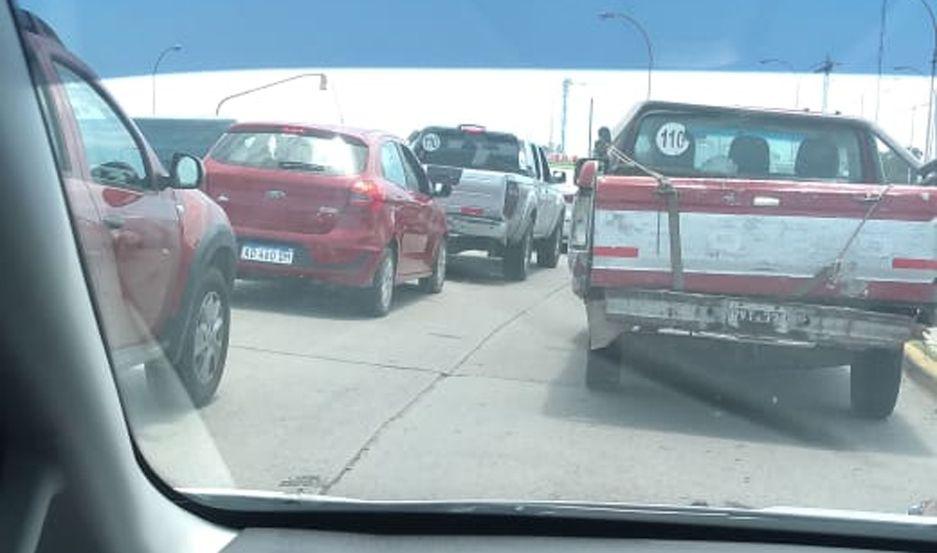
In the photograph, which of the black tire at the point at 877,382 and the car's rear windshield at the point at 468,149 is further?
the car's rear windshield at the point at 468,149

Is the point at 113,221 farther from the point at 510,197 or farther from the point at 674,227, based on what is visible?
the point at 510,197

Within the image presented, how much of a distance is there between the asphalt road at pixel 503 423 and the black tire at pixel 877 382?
0.41 ft

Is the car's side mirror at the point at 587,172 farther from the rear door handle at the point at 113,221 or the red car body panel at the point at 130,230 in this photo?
the rear door handle at the point at 113,221

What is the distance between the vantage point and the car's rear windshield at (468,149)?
16531mm

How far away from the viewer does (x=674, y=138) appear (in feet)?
30.4

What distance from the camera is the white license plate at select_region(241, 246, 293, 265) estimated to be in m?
7.54

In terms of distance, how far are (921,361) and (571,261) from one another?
306 cm

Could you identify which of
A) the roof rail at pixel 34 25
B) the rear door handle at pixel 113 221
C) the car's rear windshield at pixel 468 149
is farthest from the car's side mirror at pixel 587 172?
the car's rear windshield at pixel 468 149

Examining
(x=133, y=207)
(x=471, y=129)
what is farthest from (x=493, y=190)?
(x=133, y=207)

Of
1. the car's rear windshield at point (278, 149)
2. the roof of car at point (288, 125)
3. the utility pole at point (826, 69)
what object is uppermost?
the utility pole at point (826, 69)

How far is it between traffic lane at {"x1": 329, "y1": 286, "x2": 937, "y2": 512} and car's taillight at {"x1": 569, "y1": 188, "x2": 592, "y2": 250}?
816 mm

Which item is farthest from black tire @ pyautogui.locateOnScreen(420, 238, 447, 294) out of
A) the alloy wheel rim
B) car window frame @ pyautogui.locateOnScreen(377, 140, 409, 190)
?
the alloy wheel rim

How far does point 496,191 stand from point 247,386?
9.21m

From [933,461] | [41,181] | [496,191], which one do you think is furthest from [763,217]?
[496,191]
